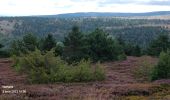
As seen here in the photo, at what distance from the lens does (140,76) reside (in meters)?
40.1

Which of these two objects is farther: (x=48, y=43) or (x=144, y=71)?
(x=48, y=43)

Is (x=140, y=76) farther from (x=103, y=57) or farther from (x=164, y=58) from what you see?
(x=103, y=57)

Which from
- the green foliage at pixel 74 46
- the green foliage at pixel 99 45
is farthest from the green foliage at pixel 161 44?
the green foliage at pixel 74 46

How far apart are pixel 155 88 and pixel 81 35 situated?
126 feet

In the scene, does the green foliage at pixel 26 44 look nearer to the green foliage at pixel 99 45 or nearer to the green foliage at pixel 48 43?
the green foliage at pixel 48 43

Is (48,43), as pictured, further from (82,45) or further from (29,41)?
(82,45)

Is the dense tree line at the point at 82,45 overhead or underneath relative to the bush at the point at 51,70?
underneath

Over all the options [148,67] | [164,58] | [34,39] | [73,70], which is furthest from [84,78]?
[34,39]

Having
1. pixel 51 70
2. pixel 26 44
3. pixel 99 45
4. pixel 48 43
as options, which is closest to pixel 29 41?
pixel 26 44

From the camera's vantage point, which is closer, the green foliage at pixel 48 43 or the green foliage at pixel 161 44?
the green foliage at pixel 48 43

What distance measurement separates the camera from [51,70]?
29.7 metres

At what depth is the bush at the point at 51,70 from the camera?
96.1 ft

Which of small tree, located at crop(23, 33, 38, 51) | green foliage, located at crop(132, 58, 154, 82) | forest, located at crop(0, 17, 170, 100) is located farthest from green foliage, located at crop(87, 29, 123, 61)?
green foliage, located at crop(132, 58, 154, 82)

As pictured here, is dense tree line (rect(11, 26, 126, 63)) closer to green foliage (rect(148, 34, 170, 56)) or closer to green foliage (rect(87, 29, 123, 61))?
green foliage (rect(87, 29, 123, 61))
